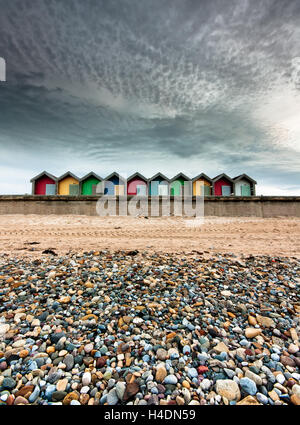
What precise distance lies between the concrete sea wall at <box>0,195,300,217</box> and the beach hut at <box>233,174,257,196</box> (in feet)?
34.6

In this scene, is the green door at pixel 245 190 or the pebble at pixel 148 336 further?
the green door at pixel 245 190

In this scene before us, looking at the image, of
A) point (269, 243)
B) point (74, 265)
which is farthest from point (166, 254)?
point (269, 243)

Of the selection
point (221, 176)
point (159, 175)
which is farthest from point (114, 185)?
point (221, 176)

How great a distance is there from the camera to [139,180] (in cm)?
2267

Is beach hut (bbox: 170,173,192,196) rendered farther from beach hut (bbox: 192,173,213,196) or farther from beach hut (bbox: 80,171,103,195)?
beach hut (bbox: 80,171,103,195)

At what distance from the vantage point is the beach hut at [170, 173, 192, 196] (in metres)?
22.9

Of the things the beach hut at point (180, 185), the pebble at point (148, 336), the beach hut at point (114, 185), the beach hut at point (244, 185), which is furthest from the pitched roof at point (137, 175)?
the pebble at point (148, 336)

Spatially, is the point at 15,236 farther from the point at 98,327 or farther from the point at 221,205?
the point at 221,205

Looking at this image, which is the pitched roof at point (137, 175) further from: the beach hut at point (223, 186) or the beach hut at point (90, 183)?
the beach hut at point (223, 186)

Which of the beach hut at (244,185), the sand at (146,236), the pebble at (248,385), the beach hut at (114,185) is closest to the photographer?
the pebble at (248,385)

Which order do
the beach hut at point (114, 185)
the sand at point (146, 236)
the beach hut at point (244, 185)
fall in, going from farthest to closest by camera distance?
the beach hut at point (244, 185), the beach hut at point (114, 185), the sand at point (146, 236)

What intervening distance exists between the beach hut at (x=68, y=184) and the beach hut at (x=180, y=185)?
10.9 m

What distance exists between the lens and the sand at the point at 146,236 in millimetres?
6402

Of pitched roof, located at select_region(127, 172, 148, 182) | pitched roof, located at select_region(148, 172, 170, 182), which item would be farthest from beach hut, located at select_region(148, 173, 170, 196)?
pitched roof, located at select_region(127, 172, 148, 182)
